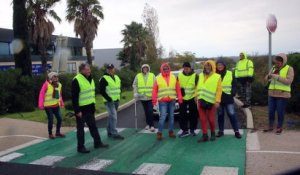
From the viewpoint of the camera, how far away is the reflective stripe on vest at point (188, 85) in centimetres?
875

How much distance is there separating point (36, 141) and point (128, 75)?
65.1 feet

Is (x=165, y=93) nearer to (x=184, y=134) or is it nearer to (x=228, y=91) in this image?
(x=184, y=134)

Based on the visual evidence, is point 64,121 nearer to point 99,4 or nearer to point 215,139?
point 215,139

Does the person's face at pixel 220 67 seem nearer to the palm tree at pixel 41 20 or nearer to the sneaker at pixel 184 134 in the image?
the sneaker at pixel 184 134

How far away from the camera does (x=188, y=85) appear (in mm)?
8773

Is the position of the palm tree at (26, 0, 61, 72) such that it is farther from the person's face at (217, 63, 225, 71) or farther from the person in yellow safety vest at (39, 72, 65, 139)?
the person's face at (217, 63, 225, 71)

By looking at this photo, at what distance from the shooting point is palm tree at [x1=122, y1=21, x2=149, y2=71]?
152ft

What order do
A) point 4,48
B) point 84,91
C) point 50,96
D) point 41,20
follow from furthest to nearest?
point 4,48
point 41,20
point 50,96
point 84,91

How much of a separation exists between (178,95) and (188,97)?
0.25 metres

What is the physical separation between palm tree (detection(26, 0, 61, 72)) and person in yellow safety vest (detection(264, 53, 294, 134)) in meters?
28.4

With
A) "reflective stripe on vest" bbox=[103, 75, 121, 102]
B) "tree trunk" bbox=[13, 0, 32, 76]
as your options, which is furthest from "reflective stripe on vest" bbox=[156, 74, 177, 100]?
"tree trunk" bbox=[13, 0, 32, 76]

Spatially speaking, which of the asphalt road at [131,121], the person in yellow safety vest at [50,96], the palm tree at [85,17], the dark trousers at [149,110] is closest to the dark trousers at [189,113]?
the dark trousers at [149,110]

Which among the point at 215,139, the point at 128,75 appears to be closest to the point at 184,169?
the point at 215,139

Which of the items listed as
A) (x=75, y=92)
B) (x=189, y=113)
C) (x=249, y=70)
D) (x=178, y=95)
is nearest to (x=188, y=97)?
(x=178, y=95)
